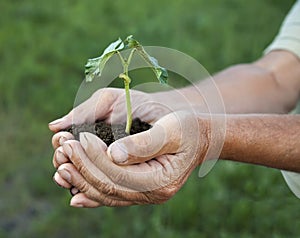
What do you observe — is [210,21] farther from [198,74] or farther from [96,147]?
[96,147]

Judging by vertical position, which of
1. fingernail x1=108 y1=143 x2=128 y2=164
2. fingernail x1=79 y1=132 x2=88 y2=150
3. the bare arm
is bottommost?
the bare arm

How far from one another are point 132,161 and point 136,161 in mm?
15

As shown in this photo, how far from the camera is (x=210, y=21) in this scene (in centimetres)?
474

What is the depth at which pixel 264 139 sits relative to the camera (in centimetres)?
173

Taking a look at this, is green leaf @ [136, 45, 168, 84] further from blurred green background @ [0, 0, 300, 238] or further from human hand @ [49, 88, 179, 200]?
blurred green background @ [0, 0, 300, 238]

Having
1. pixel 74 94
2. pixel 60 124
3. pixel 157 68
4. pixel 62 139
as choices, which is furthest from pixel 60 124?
pixel 74 94

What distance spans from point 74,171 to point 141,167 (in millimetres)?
166

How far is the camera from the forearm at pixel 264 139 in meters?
1.72

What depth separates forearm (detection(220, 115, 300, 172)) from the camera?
1.72 m

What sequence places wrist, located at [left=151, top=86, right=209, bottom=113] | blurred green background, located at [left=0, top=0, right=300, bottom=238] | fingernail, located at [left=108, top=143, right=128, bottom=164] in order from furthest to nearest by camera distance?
blurred green background, located at [left=0, top=0, right=300, bottom=238]
wrist, located at [left=151, top=86, right=209, bottom=113]
fingernail, located at [left=108, top=143, right=128, bottom=164]

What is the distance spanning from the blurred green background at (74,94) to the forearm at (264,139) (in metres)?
0.99

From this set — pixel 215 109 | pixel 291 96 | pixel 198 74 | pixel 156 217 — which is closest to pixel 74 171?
pixel 215 109

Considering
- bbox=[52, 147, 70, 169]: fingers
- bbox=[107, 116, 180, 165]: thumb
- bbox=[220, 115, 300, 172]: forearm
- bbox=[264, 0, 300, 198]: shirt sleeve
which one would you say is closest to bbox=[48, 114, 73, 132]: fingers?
bbox=[52, 147, 70, 169]: fingers

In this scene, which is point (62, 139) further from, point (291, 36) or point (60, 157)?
point (291, 36)
